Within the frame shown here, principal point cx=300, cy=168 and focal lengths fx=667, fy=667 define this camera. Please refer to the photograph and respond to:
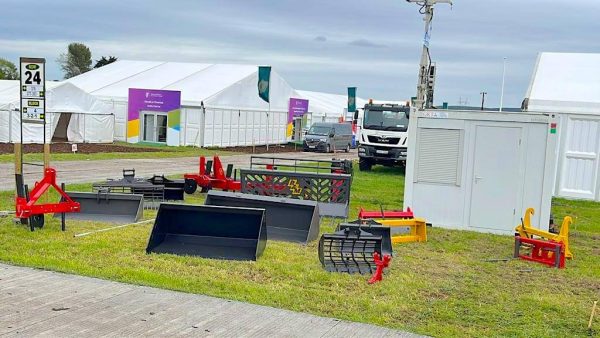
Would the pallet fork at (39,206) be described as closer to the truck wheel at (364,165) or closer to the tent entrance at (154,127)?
the truck wheel at (364,165)

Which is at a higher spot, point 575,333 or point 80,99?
point 80,99

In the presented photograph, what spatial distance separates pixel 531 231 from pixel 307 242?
3.46 metres

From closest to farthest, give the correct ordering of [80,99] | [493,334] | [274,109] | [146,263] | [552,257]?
[493,334], [146,263], [552,257], [80,99], [274,109]

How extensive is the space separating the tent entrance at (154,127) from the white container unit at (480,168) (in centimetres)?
3093

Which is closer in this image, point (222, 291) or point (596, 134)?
point (222, 291)

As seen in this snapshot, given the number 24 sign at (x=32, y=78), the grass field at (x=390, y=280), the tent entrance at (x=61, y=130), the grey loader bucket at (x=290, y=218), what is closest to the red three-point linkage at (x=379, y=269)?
the grass field at (x=390, y=280)

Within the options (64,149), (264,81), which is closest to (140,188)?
(64,149)

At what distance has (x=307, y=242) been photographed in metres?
10.7

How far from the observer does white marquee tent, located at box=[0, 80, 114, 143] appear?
122ft

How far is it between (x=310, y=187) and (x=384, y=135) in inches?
525

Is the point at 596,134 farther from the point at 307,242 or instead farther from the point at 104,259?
the point at 104,259

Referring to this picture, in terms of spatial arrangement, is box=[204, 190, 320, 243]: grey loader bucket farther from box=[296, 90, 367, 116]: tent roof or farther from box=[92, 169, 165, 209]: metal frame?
box=[296, 90, 367, 116]: tent roof

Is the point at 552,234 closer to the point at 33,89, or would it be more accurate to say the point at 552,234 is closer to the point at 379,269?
the point at 379,269

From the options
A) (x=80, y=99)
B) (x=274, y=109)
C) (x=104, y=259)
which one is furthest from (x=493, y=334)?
(x=274, y=109)
